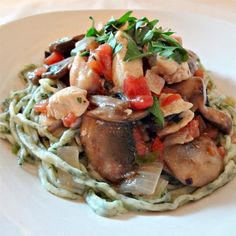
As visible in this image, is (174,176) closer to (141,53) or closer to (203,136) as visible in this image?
(203,136)

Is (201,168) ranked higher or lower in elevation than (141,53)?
lower

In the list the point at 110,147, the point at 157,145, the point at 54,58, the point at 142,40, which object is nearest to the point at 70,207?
the point at 110,147

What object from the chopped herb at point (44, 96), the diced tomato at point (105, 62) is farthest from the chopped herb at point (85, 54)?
the chopped herb at point (44, 96)

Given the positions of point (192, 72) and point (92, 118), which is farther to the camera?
point (192, 72)

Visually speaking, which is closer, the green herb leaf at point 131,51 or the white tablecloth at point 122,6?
the green herb leaf at point 131,51

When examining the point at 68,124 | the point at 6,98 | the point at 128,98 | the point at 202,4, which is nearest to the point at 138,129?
the point at 128,98

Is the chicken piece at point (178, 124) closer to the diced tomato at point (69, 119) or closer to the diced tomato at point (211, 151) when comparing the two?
the diced tomato at point (211, 151)
